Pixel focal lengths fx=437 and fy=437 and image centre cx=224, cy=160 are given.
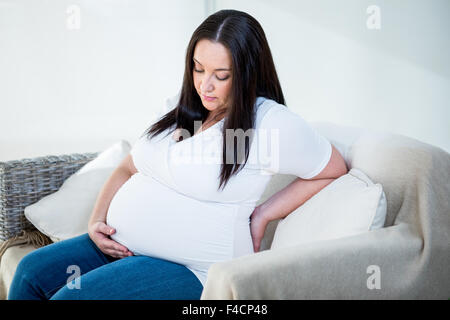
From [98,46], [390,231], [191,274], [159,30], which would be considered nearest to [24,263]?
[191,274]

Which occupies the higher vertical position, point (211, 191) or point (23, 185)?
point (211, 191)

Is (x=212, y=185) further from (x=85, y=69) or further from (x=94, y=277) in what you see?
(x=85, y=69)

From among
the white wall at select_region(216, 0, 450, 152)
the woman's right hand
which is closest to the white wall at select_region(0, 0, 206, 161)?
the white wall at select_region(216, 0, 450, 152)

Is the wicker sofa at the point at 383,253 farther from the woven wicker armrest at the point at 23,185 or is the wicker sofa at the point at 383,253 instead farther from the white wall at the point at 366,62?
the woven wicker armrest at the point at 23,185

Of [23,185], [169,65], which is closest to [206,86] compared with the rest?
[23,185]

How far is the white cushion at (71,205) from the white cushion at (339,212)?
2.76ft

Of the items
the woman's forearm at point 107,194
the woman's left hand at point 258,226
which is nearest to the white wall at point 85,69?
the woman's forearm at point 107,194

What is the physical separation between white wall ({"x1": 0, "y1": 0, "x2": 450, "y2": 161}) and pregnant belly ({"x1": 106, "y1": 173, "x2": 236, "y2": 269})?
837 mm

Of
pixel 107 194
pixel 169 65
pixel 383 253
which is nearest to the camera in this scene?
pixel 383 253

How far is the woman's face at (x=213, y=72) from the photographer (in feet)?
3.91

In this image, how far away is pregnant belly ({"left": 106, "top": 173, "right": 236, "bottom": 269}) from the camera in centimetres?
118

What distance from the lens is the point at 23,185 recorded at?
1752 millimetres

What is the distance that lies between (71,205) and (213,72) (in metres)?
0.87
